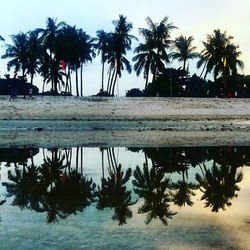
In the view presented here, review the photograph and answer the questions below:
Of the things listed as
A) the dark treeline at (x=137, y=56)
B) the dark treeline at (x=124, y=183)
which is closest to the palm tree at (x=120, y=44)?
the dark treeline at (x=137, y=56)

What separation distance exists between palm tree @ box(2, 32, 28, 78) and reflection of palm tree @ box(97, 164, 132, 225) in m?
62.4

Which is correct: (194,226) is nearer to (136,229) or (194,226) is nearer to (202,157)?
(136,229)

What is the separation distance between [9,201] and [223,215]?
120 inches

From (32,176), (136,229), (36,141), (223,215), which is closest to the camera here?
(136,229)

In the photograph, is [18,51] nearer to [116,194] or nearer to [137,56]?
[137,56]

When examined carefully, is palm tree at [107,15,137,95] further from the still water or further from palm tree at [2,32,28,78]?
the still water

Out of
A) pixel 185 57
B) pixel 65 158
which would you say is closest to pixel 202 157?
pixel 65 158

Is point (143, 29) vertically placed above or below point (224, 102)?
above

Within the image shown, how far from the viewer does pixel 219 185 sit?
7.56 meters

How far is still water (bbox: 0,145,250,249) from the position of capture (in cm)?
437

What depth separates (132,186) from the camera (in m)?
7.42

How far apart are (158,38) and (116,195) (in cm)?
5708

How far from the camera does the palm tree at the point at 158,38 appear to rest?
61.8 metres

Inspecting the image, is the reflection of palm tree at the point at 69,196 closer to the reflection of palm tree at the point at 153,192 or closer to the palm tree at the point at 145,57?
the reflection of palm tree at the point at 153,192
